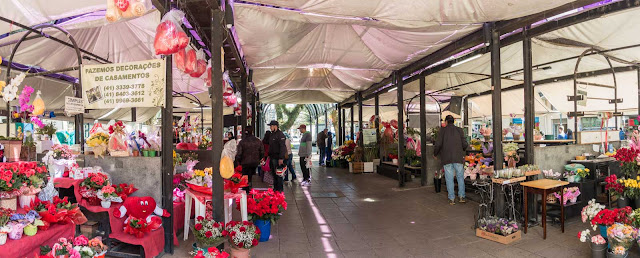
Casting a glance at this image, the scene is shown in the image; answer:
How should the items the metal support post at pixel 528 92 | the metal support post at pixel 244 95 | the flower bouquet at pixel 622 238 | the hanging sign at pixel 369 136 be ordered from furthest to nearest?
1. the hanging sign at pixel 369 136
2. the metal support post at pixel 244 95
3. the metal support post at pixel 528 92
4. the flower bouquet at pixel 622 238

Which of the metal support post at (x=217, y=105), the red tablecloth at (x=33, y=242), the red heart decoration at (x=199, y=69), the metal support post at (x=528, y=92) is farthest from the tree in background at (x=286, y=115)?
the red tablecloth at (x=33, y=242)

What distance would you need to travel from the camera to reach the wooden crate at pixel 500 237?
4379 mm

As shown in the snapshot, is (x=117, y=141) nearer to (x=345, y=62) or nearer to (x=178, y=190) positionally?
(x=178, y=190)

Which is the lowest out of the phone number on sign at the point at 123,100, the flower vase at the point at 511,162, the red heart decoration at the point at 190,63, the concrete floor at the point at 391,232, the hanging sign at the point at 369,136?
the concrete floor at the point at 391,232

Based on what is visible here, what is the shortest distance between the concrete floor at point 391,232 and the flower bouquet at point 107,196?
2.90ft

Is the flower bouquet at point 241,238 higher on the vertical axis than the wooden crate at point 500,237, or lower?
higher

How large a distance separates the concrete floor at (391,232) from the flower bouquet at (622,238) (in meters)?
0.48

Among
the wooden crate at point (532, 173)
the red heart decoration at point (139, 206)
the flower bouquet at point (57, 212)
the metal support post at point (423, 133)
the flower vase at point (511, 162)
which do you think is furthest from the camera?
the metal support post at point (423, 133)

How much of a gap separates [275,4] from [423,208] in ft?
14.4

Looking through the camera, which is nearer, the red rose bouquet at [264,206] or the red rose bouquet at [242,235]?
the red rose bouquet at [242,235]

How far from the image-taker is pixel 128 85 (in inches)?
148

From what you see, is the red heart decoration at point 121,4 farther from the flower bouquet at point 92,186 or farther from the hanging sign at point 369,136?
the hanging sign at point 369,136

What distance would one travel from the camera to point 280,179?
7531 mm

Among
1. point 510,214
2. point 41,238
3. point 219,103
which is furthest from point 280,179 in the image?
point 41,238
